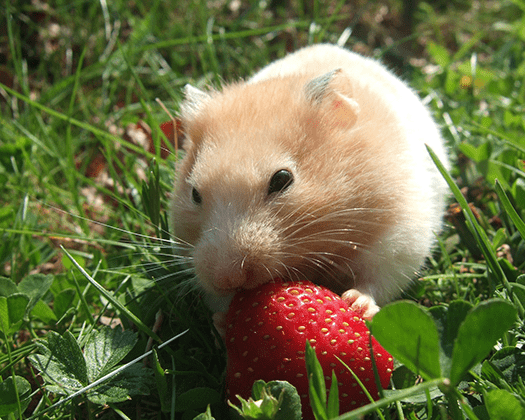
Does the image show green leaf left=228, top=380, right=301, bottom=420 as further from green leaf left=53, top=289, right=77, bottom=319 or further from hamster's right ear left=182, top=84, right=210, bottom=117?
hamster's right ear left=182, top=84, right=210, bottom=117

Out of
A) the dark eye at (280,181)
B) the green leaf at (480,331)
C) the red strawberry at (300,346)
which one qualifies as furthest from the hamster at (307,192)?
the green leaf at (480,331)

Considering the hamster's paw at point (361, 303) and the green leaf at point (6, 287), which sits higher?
the hamster's paw at point (361, 303)

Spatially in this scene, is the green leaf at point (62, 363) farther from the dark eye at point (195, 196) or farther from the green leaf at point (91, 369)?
the dark eye at point (195, 196)

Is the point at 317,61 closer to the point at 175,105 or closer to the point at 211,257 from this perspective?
the point at 175,105

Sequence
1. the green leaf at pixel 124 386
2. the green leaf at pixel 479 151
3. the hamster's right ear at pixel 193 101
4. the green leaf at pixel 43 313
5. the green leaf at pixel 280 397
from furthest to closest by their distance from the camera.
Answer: the green leaf at pixel 479 151 < the hamster's right ear at pixel 193 101 < the green leaf at pixel 43 313 < the green leaf at pixel 124 386 < the green leaf at pixel 280 397

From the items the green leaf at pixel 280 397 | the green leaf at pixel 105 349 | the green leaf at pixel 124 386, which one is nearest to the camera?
the green leaf at pixel 280 397

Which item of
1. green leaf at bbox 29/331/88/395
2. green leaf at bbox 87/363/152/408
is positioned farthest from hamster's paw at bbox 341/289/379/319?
green leaf at bbox 29/331/88/395
